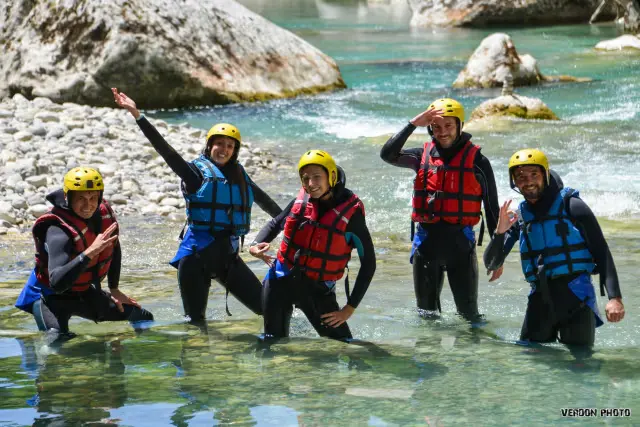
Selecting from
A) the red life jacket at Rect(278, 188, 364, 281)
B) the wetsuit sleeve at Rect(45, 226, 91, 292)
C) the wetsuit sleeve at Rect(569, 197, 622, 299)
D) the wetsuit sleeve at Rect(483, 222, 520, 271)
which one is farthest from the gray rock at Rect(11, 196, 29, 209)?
the wetsuit sleeve at Rect(569, 197, 622, 299)

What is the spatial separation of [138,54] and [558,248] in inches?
561

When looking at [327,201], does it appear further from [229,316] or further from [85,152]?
[85,152]

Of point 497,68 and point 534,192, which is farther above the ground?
point 497,68

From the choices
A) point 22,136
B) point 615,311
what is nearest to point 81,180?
point 615,311

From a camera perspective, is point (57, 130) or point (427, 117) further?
point (57, 130)

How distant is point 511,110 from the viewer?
1673 centimetres

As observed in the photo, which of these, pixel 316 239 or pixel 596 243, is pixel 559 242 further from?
pixel 316 239

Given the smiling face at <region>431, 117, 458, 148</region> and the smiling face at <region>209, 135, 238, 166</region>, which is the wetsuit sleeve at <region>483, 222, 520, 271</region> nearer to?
the smiling face at <region>431, 117, 458, 148</region>

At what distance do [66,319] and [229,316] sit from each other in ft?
4.95

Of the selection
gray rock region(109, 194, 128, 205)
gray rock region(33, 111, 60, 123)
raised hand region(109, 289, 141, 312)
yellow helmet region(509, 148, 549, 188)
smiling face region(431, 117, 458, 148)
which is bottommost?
raised hand region(109, 289, 141, 312)

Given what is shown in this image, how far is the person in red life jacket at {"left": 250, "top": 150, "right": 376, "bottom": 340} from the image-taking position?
5914 millimetres

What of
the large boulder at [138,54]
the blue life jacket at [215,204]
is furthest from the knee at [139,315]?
the large boulder at [138,54]

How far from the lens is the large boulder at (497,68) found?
20.8 meters

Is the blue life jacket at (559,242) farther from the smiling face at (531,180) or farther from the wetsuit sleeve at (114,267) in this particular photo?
the wetsuit sleeve at (114,267)
